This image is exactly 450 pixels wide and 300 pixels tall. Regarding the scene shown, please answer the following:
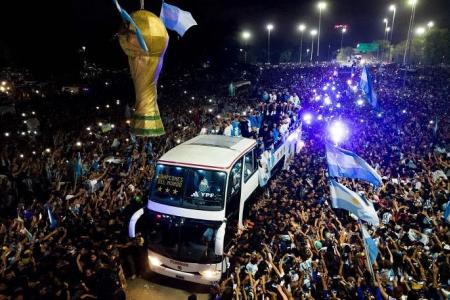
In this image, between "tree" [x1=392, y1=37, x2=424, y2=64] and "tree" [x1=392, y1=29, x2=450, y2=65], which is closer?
"tree" [x1=392, y1=29, x2=450, y2=65]

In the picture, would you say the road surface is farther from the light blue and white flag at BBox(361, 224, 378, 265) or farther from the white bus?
the light blue and white flag at BBox(361, 224, 378, 265)

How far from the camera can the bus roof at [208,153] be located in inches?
306

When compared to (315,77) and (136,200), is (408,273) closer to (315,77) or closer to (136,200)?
(136,200)

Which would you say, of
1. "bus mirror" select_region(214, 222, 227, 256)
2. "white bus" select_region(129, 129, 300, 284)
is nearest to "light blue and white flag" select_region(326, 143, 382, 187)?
"white bus" select_region(129, 129, 300, 284)

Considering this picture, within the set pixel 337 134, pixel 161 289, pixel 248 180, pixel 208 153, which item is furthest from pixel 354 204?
pixel 337 134

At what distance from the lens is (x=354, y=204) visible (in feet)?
23.2

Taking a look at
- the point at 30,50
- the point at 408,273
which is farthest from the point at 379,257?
the point at 30,50

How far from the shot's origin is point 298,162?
13.1 meters

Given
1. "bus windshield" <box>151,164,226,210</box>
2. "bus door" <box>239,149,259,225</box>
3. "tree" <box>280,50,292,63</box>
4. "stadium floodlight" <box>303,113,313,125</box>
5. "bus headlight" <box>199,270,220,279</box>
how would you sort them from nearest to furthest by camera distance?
"bus headlight" <box>199,270,220,279</box> → "bus windshield" <box>151,164,226,210</box> → "bus door" <box>239,149,259,225</box> → "stadium floodlight" <box>303,113,313,125</box> → "tree" <box>280,50,292,63</box>

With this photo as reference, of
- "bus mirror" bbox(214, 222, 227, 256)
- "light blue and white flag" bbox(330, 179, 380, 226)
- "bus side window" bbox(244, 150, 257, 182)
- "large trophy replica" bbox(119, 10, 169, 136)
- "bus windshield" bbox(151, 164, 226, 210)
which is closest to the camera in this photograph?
"large trophy replica" bbox(119, 10, 169, 136)

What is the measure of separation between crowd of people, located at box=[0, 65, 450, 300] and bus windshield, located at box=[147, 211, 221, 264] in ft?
1.78

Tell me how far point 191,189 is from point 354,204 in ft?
10.8

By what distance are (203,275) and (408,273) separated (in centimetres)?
381

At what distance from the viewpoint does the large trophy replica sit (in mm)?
5551
